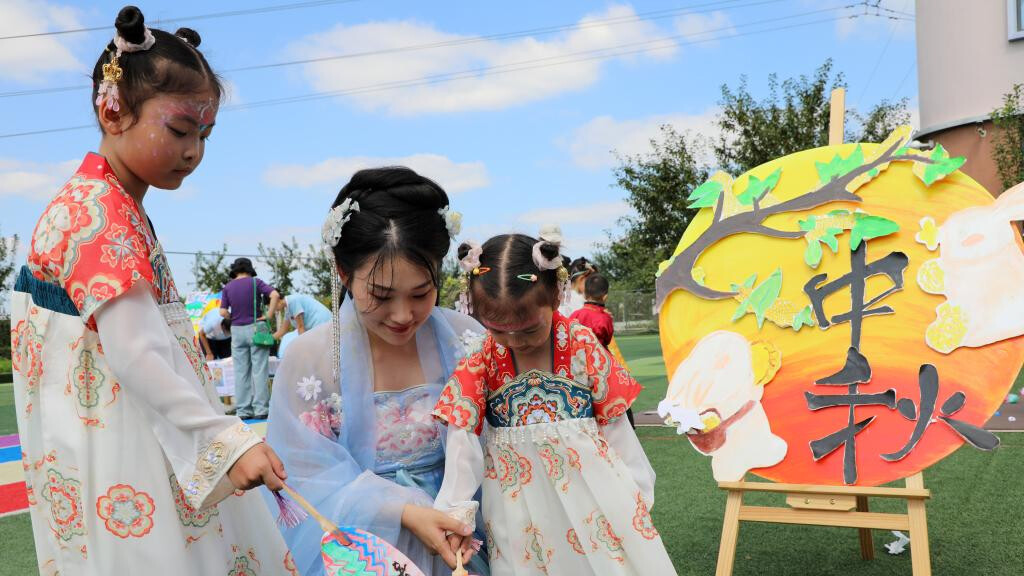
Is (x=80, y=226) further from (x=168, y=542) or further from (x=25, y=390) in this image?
(x=168, y=542)

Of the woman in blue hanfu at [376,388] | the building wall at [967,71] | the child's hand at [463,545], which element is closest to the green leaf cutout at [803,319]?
the woman in blue hanfu at [376,388]

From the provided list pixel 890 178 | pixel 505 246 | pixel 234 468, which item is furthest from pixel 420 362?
pixel 890 178

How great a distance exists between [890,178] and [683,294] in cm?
76

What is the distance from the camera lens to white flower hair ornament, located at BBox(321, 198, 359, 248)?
162cm

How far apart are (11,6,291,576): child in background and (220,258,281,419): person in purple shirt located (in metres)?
5.44

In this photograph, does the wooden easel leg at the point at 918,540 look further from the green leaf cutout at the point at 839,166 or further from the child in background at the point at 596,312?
the child in background at the point at 596,312

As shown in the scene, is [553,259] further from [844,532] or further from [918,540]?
[844,532]

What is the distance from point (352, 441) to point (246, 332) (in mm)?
5534

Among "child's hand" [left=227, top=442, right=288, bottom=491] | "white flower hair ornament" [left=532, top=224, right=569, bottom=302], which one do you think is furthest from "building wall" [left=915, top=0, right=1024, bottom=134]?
"child's hand" [left=227, top=442, right=288, bottom=491]

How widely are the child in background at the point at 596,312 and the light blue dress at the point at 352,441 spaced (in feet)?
10.5

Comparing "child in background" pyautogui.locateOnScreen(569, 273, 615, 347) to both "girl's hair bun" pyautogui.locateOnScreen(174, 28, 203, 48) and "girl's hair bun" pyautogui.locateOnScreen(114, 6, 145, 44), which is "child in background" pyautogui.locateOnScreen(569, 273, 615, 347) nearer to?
"girl's hair bun" pyautogui.locateOnScreen(174, 28, 203, 48)

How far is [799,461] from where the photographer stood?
2492 millimetres

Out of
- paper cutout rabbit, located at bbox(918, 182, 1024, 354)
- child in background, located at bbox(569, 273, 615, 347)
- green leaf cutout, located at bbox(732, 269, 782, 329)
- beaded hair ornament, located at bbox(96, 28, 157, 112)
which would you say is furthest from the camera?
child in background, located at bbox(569, 273, 615, 347)

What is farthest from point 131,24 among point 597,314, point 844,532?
point 597,314
